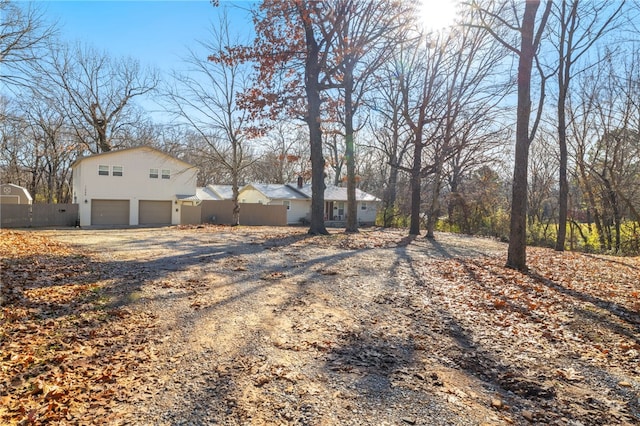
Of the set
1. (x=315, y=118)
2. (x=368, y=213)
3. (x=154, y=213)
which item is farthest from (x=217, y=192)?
(x=315, y=118)

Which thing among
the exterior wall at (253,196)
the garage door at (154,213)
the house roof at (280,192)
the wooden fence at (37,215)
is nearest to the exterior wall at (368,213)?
the house roof at (280,192)

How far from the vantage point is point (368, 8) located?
15438 millimetres

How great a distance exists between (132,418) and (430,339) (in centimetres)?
329

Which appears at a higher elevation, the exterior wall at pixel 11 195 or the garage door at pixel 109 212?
the exterior wall at pixel 11 195

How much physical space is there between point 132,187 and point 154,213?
2325mm

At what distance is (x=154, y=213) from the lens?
26.1 metres

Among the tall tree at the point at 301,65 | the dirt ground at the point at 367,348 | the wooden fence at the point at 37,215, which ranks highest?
the tall tree at the point at 301,65

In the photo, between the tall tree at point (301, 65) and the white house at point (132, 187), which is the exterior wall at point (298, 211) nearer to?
the white house at point (132, 187)

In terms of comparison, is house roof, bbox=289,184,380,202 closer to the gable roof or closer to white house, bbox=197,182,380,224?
white house, bbox=197,182,380,224

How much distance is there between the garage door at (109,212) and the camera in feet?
79.4

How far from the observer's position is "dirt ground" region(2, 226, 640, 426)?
292 centimetres

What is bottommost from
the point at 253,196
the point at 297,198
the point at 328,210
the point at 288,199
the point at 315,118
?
the point at 328,210

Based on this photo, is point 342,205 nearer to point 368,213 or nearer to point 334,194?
point 334,194

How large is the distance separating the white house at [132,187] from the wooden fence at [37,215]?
3.42 feet
